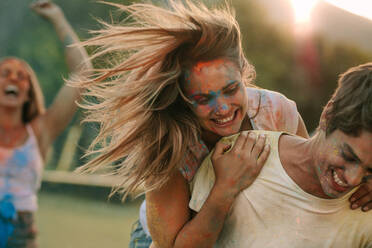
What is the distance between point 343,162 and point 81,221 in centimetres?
838

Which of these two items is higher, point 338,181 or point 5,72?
point 338,181

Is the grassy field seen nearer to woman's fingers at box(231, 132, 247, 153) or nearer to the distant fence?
the distant fence

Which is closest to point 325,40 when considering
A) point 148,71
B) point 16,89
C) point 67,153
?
point 67,153

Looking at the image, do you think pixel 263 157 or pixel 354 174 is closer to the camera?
pixel 354 174

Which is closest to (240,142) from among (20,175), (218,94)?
(218,94)

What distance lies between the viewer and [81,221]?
10.2 m

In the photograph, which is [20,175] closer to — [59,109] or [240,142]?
[59,109]

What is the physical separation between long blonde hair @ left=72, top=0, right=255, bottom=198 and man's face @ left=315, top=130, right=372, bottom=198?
0.67m

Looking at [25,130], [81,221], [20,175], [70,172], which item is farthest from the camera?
[70,172]

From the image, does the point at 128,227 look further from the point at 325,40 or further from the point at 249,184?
the point at 325,40

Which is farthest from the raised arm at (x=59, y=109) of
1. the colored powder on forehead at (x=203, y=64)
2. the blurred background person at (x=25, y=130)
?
the colored powder on forehead at (x=203, y=64)

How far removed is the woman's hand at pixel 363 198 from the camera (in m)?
2.41

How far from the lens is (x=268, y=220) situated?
2.47m

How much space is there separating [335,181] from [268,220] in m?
0.34
